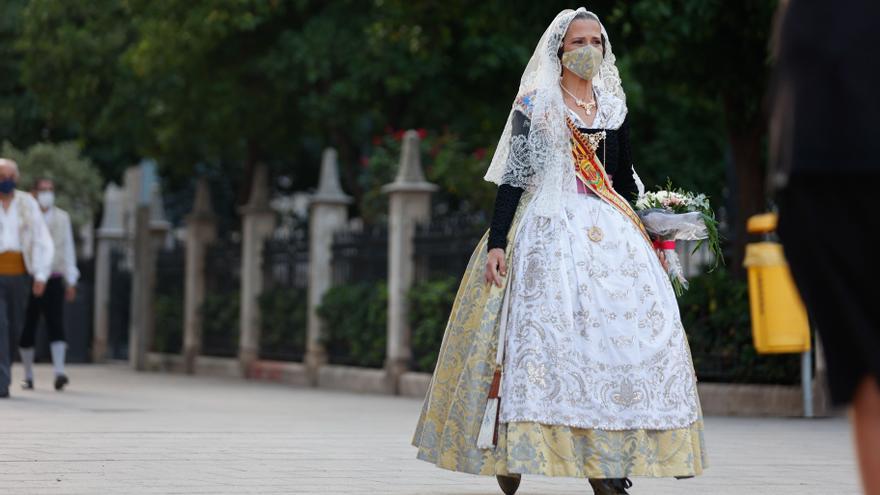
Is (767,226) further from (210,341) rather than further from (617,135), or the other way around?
(210,341)

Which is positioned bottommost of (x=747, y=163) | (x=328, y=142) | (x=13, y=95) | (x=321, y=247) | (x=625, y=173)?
(x=625, y=173)

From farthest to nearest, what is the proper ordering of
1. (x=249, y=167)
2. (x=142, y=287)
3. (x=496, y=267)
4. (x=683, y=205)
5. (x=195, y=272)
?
(x=249, y=167)
(x=142, y=287)
(x=195, y=272)
(x=683, y=205)
(x=496, y=267)

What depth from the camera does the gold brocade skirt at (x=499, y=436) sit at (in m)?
6.56

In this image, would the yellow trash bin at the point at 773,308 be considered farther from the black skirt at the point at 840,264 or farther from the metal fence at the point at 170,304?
the metal fence at the point at 170,304

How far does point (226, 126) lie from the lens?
24.2m

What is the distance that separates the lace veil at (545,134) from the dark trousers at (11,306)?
7.43 metres

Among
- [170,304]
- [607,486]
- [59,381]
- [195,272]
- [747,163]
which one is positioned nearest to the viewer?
[607,486]

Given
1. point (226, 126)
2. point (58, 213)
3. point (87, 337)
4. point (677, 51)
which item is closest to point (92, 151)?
point (87, 337)

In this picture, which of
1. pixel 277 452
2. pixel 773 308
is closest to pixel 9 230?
pixel 277 452

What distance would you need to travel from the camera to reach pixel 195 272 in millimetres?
22906

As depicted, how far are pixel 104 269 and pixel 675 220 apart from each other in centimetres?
2030

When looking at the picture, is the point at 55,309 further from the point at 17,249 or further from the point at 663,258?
the point at 663,258

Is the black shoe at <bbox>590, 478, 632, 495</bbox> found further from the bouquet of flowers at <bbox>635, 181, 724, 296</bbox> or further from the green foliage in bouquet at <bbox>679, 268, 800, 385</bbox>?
the green foliage in bouquet at <bbox>679, 268, 800, 385</bbox>

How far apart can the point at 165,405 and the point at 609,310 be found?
7806mm
